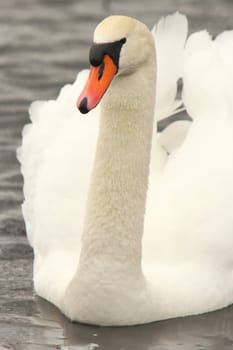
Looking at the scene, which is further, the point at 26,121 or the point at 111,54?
the point at 26,121

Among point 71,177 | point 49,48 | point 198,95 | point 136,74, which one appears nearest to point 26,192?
point 71,177

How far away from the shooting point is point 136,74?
26.5 feet

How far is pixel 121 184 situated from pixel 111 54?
33.8 inches

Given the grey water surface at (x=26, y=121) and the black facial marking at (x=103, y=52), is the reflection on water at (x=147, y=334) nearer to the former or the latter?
the grey water surface at (x=26, y=121)

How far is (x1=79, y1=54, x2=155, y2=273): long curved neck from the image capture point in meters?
8.20

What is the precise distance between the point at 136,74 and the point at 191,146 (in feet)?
4.04

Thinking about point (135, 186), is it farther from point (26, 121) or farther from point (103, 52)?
point (26, 121)

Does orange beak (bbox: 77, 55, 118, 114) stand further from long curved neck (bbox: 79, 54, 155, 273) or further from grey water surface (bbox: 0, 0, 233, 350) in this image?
grey water surface (bbox: 0, 0, 233, 350)

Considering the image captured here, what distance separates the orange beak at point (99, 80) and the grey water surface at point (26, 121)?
4.61 ft

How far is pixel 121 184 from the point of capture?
8.35 meters

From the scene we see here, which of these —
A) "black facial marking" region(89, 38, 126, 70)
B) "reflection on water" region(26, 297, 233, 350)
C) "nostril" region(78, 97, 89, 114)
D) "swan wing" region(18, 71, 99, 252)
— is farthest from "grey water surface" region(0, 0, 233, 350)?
"black facial marking" region(89, 38, 126, 70)

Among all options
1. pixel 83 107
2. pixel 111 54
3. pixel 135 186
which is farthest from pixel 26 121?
Result: pixel 83 107

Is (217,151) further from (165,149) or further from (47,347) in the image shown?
(47,347)

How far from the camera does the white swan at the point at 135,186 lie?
8156 millimetres
